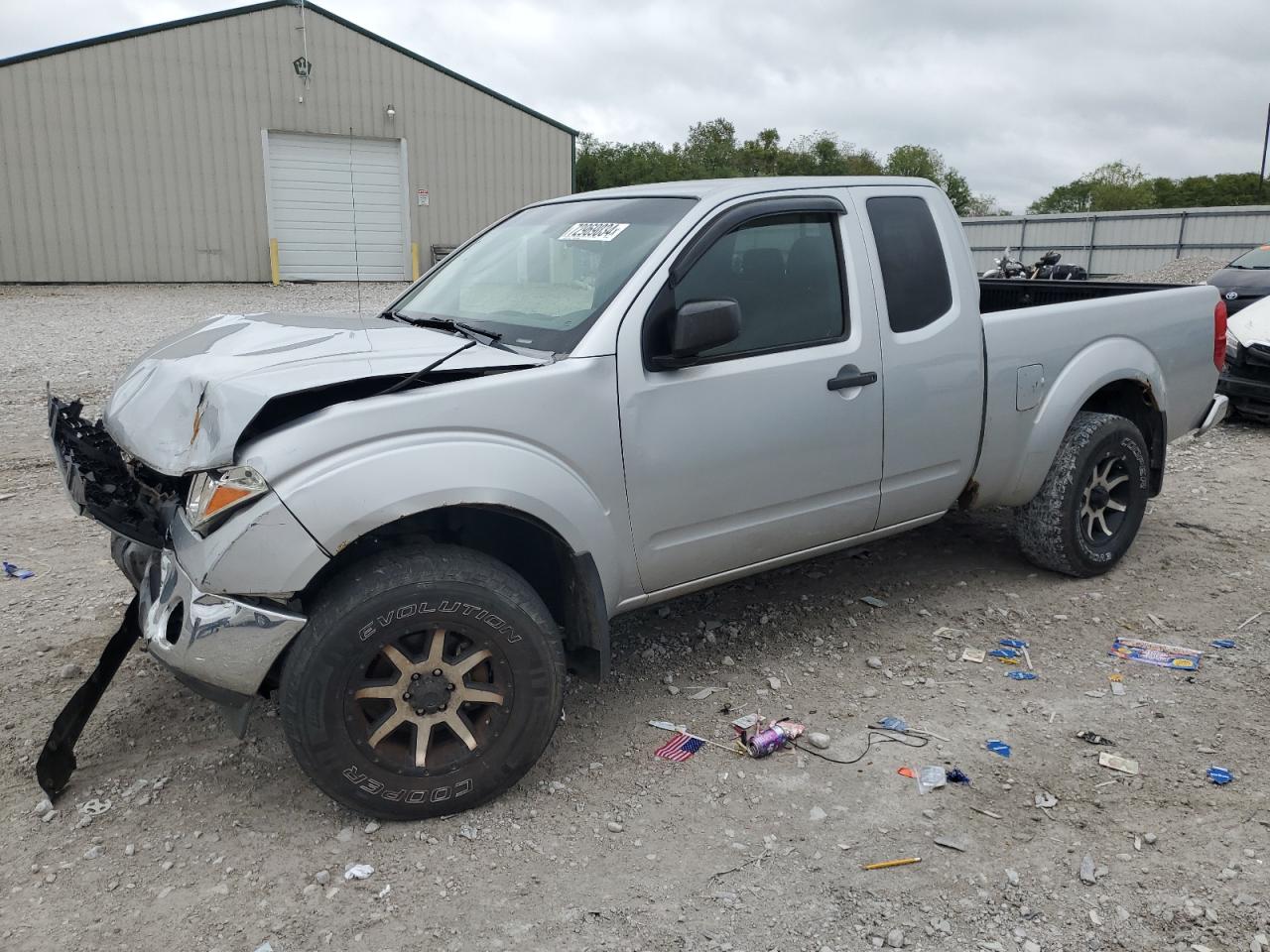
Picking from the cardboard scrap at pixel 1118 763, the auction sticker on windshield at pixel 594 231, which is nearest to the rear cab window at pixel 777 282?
the auction sticker on windshield at pixel 594 231

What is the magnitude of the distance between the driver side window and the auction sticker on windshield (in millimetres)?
378

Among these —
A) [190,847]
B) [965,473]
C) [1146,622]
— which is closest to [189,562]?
[190,847]

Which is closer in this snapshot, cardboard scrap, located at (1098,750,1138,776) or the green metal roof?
cardboard scrap, located at (1098,750,1138,776)

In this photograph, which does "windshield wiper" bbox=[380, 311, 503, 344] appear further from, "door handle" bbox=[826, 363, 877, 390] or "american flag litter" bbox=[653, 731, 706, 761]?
"american flag litter" bbox=[653, 731, 706, 761]

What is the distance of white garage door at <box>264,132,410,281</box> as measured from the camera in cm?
2241

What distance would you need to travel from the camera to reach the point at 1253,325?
886 centimetres

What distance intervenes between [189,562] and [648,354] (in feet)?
5.05

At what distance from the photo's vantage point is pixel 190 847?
9.66ft

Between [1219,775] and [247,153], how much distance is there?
22.7 m

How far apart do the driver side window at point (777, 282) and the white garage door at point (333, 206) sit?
2000cm

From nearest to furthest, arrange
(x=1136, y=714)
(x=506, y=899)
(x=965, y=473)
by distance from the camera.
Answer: (x=506, y=899) → (x=1136, y=714) → (x=965, y=473)

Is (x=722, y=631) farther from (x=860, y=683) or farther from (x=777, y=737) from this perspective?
(x=777, y=737)

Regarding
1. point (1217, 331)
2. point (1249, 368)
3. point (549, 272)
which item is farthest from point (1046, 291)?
point (1249, 368)

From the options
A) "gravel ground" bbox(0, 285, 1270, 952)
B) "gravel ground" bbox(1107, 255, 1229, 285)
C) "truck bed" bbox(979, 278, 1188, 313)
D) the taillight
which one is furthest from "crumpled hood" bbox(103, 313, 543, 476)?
"gravel ground" bbox(1107, 255, 1229, 285)
